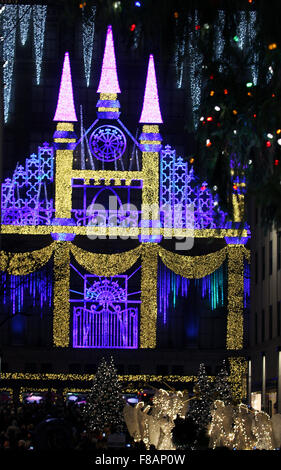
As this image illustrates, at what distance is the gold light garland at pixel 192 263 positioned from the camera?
2312 inches

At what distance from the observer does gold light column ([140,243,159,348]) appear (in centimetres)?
5828

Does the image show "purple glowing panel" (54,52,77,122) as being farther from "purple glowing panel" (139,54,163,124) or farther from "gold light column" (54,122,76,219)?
"purple glowing panel" (139,54,163,124)

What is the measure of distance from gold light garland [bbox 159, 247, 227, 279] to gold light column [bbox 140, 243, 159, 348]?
1.63 ft

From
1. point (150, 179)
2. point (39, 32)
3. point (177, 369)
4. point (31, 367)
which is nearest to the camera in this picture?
point (150, 179)

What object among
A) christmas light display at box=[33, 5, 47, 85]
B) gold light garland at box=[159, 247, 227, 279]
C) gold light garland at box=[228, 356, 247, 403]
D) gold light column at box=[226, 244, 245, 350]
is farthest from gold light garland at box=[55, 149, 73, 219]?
gold light garland at box=[228, 356, 247, 403]

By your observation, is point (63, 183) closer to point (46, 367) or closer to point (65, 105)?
point (65, 105)

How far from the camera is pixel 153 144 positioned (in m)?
58.1

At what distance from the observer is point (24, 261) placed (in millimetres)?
58938

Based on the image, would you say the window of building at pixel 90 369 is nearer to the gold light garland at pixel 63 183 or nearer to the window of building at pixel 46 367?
the window of building at pixel 46 367

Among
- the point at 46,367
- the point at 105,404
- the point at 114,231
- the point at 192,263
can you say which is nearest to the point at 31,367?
the point at 46,367

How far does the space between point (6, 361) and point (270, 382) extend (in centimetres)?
1680

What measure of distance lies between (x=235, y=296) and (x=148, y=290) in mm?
4244
